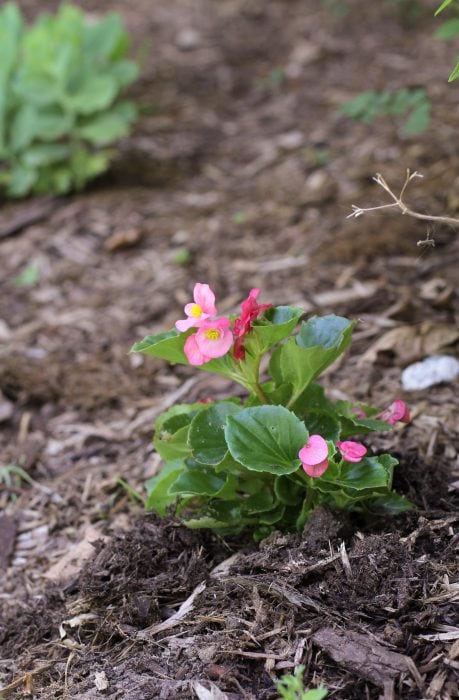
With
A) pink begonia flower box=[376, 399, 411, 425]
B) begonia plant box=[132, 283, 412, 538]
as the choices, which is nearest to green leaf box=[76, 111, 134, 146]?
begonia plant box=[132, 283, 412, 538]

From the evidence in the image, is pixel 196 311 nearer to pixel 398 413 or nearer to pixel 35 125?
pixel 398 413

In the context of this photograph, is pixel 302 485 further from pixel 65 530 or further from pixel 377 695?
pixel 65 530

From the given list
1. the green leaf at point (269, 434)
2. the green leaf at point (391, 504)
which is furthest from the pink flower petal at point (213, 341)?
the green leaf at point (391, 504)

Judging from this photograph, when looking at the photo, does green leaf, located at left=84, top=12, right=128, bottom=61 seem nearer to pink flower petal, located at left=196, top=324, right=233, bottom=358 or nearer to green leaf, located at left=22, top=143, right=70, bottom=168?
green leaf, located at left=22, top=143, right=70, bottom=168

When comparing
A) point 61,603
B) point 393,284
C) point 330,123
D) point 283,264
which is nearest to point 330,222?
point 283,264

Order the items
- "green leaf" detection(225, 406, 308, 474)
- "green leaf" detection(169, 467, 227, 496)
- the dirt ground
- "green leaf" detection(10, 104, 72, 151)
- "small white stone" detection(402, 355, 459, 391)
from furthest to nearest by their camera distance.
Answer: "green leaf" detection(10, 104, 72, 151), "small white stone" detection(402, 355, 459, 391), "green leaf" detection(169, 467, 227, 496), "green leaf" detection(225, 406, 308, 474), the dirt ground

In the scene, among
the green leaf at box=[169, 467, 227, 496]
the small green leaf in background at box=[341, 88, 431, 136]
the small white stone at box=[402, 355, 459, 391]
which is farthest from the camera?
the small green leaf in background at box=[341, 88, 431, 136]
